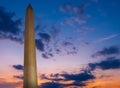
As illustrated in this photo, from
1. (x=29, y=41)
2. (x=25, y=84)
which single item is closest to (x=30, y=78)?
(x=25, y=84)

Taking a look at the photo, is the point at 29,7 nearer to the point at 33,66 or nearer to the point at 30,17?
the point at 30,17

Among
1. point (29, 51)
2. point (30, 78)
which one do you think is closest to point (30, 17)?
point (29, 51)

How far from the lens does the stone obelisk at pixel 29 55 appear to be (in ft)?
127

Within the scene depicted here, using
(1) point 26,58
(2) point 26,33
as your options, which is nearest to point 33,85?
(1) point 26,58

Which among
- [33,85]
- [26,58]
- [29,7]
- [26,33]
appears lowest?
[33,85]

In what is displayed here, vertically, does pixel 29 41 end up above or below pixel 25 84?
above

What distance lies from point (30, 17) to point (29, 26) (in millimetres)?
1212

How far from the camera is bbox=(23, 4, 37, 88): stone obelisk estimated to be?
38.6m

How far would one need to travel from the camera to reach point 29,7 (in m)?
40.8

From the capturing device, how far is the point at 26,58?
39.2 meters

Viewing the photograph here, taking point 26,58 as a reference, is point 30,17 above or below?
above

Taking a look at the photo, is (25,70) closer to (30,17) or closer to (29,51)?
(29,51)

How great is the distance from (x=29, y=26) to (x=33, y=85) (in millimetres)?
7316

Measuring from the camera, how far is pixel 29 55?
1547 inches
